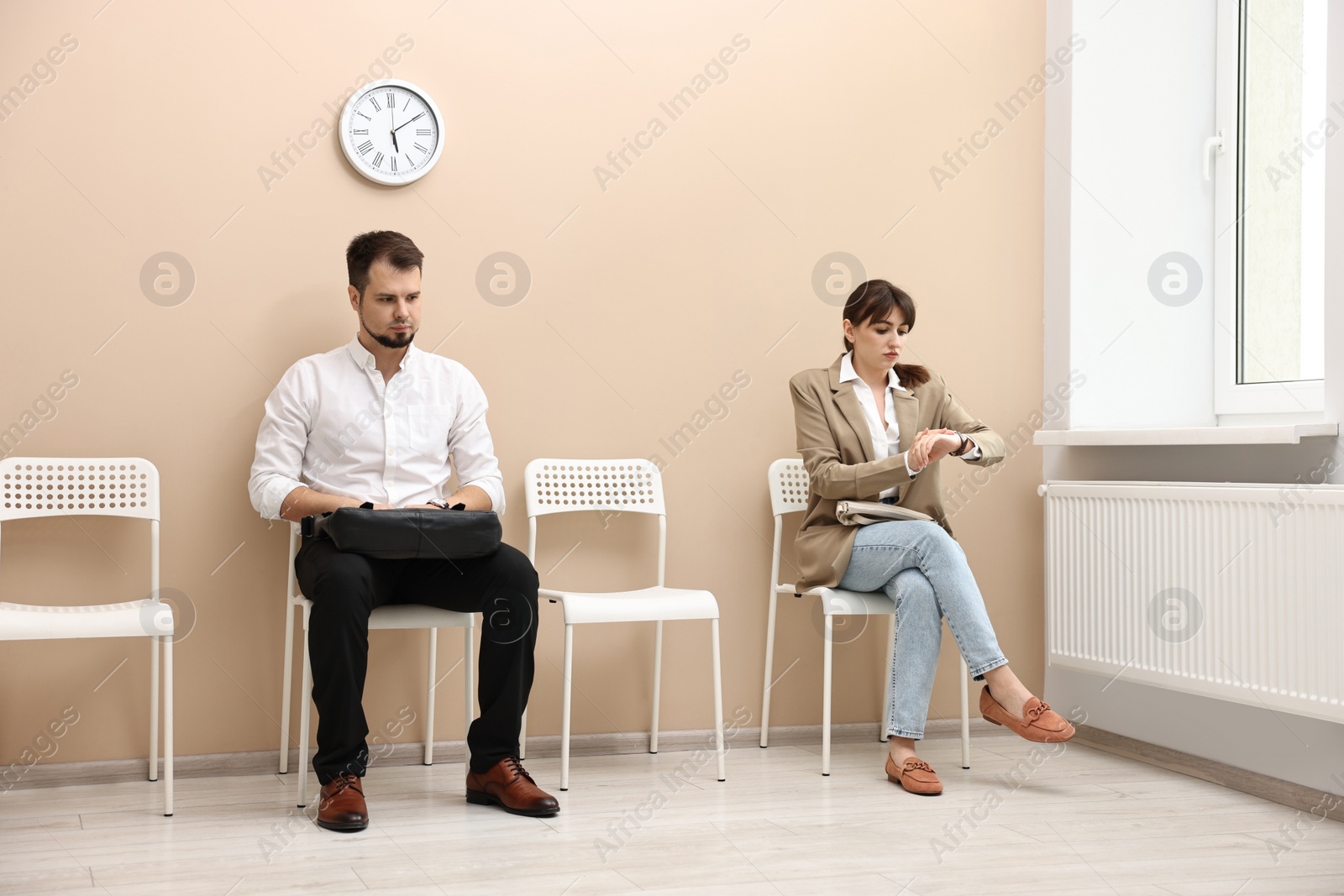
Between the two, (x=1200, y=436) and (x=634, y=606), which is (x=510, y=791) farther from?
(x=1200, y=436)

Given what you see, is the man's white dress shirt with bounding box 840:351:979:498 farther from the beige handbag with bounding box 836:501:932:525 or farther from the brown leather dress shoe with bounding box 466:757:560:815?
the brown leather dress shoe with bounding box 466:757:560:815

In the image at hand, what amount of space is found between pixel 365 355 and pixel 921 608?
145cm

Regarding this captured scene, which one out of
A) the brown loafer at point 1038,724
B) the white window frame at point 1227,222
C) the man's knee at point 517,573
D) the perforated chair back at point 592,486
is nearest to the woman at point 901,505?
the brown loafer at point 1038,724

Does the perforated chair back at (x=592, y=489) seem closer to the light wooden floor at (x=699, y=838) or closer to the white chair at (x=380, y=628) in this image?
the white chair at (x=380, y=628)

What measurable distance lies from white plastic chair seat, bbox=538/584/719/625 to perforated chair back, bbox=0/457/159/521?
0.97m

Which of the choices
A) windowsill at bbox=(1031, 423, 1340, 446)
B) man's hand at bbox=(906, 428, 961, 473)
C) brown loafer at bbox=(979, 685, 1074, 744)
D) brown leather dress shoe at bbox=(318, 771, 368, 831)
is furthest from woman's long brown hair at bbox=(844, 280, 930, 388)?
brown leather dress shoe at bbox=(318, 771, 368, 831)

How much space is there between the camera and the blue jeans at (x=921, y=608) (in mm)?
2645

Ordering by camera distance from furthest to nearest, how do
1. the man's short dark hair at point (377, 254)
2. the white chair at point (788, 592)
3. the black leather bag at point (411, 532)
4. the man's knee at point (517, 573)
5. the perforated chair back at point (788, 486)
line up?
the perforated chair back at point (788, 486) → the white chair at point (788, 592) → the man's short dark hair at point (377, 254) → the man's knee at point (517, 573) → the black leather bag at point (411, 532)

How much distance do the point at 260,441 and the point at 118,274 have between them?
0.56 metres

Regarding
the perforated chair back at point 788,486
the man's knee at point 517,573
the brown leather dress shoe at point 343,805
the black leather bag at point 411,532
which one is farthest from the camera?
the perforated chair back at point 788,486

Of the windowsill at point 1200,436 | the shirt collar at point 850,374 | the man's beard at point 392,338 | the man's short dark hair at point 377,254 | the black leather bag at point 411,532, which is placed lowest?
the black leather bag at point 411,532

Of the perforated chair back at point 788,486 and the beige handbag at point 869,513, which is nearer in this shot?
the beige handbag at point 869,513

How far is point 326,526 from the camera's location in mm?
2398

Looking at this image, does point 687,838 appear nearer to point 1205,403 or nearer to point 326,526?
point 326,526
